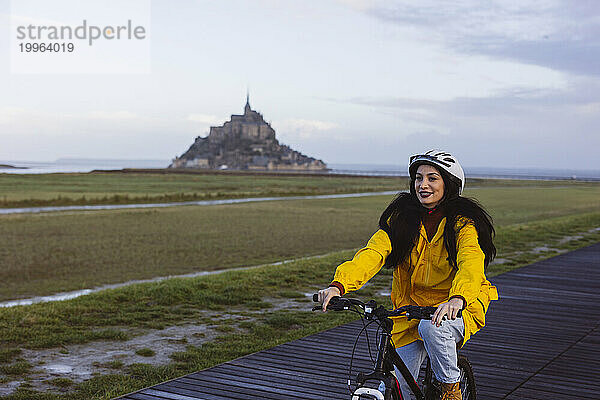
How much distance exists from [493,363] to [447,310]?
350 cm

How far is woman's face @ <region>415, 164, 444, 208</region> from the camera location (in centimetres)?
345

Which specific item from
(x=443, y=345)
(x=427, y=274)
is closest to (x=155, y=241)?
(x=427, y=274)

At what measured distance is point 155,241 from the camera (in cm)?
2055

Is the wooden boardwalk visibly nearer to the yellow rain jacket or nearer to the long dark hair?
the yellow rain jacket

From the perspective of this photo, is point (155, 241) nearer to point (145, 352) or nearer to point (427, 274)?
point (145, 352)

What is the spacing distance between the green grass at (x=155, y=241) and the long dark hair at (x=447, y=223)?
10.3 meters

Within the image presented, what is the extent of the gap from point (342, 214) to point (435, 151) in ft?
96.7

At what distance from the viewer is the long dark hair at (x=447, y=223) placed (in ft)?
11.3

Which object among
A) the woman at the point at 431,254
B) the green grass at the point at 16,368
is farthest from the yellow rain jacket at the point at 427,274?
the green grass at the point at 16,368

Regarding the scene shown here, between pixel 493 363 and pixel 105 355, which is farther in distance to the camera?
pixel 105 355

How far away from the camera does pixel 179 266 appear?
621 inches

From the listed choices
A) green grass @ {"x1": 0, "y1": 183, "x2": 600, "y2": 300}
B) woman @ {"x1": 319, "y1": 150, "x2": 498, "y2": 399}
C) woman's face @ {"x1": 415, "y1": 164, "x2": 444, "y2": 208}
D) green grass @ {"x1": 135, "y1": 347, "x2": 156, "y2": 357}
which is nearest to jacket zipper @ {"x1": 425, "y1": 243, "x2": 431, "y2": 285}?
woman @ {"x1": 319, "y1": 150, "x2": 498, "y2": 399}

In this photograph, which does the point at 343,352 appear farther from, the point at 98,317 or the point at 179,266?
the point at 179,266

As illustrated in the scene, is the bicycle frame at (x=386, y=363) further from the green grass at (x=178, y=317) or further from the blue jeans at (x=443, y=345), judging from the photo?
the green grass at (x=178, y=317)
